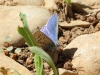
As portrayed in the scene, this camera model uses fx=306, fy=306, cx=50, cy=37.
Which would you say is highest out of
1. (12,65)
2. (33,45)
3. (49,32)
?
(49,32)

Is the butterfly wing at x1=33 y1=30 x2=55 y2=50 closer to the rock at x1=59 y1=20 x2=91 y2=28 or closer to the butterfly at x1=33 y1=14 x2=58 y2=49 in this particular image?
the butterfly at x1=33 y1=14 x2=58 y2=49

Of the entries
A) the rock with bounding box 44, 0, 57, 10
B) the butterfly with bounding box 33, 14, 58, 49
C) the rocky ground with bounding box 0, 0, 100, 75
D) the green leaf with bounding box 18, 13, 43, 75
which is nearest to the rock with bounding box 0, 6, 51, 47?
the rocky ground with bounding box 0, 0, 100, 75

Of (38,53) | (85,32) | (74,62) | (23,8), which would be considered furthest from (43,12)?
(38,53)

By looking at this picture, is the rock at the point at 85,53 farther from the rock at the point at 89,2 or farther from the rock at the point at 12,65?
the rock at the point at 89,2

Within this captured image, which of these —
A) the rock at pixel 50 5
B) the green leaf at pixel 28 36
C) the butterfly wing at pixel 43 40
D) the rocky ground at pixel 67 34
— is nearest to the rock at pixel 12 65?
the rocky ground at pixel 67 34

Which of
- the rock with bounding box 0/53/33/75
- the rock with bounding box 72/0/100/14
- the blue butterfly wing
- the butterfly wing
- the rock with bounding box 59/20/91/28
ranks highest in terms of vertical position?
the rock with bounding box 72/0/100/14

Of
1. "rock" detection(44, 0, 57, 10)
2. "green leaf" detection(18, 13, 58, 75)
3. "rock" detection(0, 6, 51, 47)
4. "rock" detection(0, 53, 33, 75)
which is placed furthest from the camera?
"rock" detection(44, 0, 57, 10)

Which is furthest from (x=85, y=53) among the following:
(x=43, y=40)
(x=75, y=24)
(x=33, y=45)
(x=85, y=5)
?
(x=85, y=5)

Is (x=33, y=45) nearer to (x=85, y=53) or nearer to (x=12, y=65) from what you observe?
(x=12, y=65)
